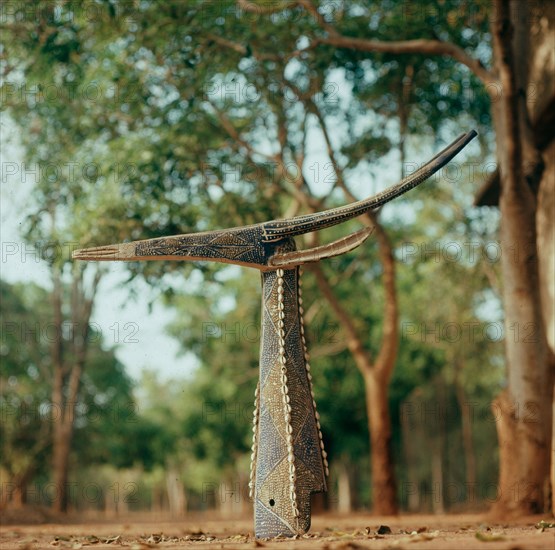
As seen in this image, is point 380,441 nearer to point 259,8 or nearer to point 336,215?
point 259,8

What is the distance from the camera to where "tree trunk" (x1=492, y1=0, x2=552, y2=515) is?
1209 cm

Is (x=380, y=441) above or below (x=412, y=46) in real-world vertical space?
below

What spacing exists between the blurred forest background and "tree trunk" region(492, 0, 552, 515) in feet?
0.11

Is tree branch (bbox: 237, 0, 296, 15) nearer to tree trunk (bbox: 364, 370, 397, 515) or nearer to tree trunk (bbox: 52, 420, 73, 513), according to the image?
tree trunk (bbox: 364, 370, 397, 515)

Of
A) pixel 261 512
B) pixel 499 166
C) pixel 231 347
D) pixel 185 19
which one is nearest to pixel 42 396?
pixel 231 347

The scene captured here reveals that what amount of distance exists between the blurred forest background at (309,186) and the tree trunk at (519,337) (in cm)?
3

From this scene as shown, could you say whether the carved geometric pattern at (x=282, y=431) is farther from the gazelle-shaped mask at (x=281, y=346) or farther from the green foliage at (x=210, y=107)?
the green foliage at (x=210, y=107)

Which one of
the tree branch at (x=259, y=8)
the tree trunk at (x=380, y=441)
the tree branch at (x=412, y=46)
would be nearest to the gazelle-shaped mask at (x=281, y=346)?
the tree branch at (x=412, y=46)

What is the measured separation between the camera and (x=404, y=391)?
101 feet

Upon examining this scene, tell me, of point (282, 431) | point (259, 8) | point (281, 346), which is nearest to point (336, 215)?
point (281, 346)

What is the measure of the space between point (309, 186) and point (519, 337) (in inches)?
318

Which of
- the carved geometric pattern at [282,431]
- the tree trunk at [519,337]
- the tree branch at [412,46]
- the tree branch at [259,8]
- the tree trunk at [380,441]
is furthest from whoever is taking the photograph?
the tree trunk at [380,441]

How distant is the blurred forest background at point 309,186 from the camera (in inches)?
512

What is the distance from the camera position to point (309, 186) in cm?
1930
